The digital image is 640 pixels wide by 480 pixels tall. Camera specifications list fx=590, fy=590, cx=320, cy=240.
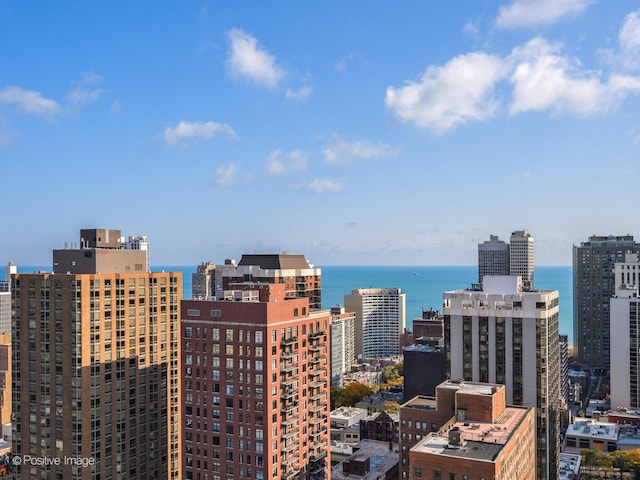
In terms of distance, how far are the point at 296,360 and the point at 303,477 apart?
55.8 ft

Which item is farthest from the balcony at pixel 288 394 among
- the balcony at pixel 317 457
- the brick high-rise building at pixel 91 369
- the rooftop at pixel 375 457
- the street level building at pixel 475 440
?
the rooftop at pixel 375 457

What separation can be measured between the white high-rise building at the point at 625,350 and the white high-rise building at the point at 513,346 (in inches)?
3356

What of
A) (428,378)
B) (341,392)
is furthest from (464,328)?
(341,392)

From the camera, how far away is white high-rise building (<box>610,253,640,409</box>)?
605ft

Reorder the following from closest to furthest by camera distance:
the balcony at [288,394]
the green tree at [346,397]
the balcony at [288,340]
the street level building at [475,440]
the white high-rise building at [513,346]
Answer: the street level building at [475,440], the balcony at [288,394], the balcony at [288,340], the white high-rise building at [513,346], the green tree at [346,397]

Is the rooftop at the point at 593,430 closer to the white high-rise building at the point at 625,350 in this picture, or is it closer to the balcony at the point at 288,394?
the white high-rise building at the point at 625,350

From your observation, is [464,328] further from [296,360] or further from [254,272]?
[254,272]

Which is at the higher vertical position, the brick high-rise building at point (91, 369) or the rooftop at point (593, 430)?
the brick high-rise building at point (91, 369)

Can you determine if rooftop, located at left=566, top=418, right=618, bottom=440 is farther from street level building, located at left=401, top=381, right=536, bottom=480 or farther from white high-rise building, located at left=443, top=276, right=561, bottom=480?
street level building, located at left=401, top=381, right=536, bottom=480

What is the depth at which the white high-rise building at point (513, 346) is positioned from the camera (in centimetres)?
10344

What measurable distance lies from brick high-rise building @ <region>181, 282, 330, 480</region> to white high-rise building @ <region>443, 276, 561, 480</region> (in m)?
36.6

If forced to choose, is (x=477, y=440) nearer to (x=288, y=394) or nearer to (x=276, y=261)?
(x=288, y=394)

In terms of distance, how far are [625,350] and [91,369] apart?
165 meters

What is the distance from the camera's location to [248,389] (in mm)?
79375
